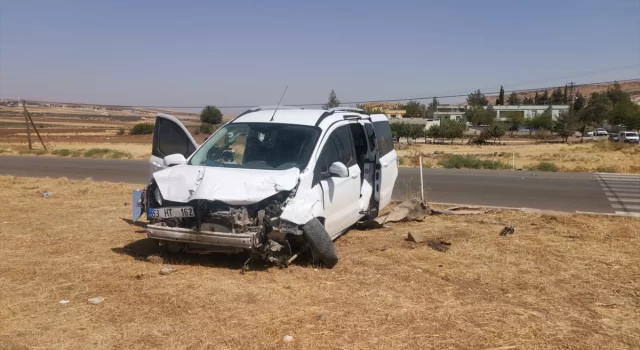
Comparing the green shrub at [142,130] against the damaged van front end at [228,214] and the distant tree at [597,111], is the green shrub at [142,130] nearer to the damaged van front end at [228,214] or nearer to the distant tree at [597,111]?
the distant tree at [597,111]

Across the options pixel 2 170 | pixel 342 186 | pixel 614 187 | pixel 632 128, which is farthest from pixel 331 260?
pixel 632 128

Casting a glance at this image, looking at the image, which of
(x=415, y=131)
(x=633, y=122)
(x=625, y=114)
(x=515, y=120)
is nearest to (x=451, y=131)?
(x=415, y=131)

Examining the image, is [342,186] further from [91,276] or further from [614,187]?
[614,187]

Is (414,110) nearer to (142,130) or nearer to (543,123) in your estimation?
(543,123)

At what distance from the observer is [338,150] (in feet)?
25.4

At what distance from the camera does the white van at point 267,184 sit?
6.09m

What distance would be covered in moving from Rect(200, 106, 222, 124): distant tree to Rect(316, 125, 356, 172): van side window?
4656 cm

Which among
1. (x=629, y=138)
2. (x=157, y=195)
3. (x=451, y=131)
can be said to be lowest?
(x=451, y=131)

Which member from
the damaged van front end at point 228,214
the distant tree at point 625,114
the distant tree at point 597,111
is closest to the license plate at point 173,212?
the damaged van front end at point 228,214

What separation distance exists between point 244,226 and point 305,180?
3.07 ft

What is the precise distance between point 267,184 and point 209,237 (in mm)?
816

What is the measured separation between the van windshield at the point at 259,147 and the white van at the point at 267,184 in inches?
0.5

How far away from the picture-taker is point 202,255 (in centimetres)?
681

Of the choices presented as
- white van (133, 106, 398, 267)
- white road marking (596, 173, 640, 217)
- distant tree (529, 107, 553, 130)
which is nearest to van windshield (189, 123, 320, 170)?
white van (133, 106, 398, 267)
